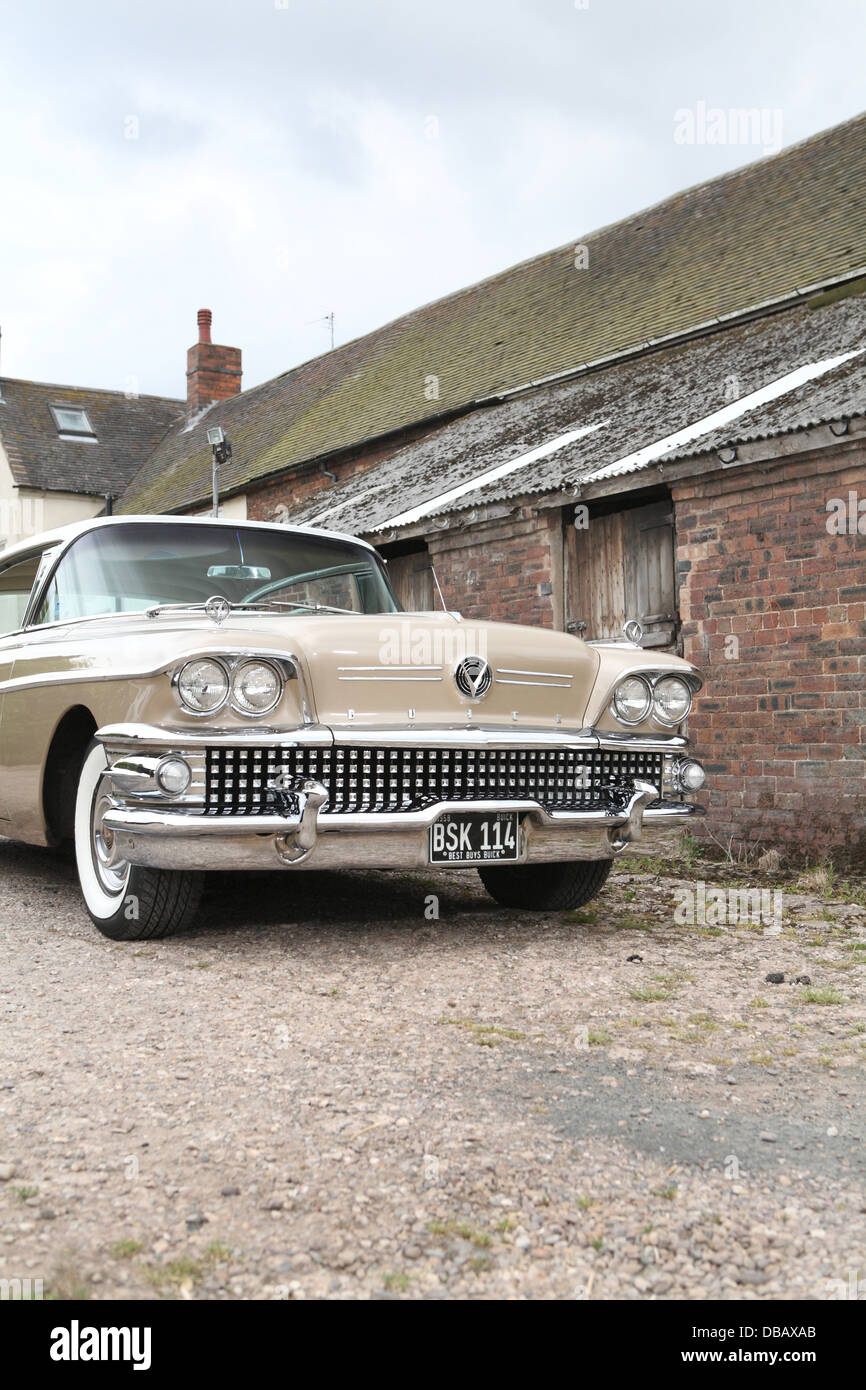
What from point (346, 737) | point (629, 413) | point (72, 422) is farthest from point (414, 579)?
point (72, 422)

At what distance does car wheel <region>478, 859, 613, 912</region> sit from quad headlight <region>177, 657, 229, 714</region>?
5.65ft

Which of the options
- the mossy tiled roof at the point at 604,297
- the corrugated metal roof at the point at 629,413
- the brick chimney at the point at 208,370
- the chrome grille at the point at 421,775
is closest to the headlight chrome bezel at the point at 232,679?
the chrome grille at the point at 421,775

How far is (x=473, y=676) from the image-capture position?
14.0 feet

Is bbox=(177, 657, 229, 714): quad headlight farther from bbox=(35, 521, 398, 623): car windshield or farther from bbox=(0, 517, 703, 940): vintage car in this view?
bbox=(35, 521, 398, 623): car windshield

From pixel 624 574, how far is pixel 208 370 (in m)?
22.9

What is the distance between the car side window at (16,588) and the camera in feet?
18.9

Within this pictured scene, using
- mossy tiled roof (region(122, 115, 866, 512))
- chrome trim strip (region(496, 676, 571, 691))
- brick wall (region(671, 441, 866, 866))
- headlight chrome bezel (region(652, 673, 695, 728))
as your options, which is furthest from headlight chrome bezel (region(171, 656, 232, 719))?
mossy tiled roof (region(122, 115, 866, 512))

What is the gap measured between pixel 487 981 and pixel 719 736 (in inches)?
171

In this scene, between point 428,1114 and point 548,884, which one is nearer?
point 428,1114

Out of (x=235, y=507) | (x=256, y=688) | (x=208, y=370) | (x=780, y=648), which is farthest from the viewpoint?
(x=208, y=370)

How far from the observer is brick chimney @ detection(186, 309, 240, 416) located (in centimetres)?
2994

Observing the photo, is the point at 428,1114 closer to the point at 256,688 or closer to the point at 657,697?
the point at 256,688

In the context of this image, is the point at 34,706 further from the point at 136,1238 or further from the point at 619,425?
the point at 619,425
